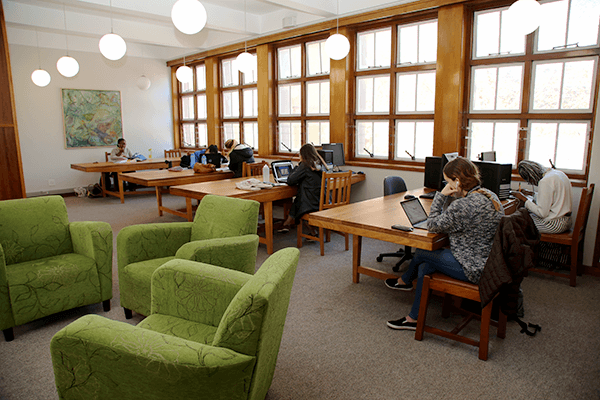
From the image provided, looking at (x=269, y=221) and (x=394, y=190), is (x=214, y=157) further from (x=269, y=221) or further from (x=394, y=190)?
(x=394, y=190)

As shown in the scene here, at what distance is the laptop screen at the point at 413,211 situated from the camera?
2781mm

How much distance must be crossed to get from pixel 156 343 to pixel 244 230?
4.71 ft

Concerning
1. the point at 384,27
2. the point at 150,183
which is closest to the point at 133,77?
the point at 150,183

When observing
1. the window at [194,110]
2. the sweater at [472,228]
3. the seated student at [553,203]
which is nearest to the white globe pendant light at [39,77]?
the window at [194,110]

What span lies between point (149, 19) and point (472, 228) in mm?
6463

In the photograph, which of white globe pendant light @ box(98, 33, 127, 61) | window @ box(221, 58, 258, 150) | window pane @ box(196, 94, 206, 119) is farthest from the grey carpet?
window pane @ box(196, 94, 206, 119)

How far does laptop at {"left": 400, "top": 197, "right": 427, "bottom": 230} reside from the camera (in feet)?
9.05

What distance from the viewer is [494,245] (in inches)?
88.4

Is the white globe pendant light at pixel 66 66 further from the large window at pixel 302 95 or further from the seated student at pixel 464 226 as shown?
the seated student at pixel 464 226

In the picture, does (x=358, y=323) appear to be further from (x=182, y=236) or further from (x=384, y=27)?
(x=384, y=27)

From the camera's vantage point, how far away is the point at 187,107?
9.38 meters

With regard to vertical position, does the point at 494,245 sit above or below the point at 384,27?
below

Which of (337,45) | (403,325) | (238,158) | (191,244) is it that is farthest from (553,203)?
(238,158)

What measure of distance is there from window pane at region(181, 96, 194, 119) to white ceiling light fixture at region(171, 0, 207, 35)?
6228 mm
